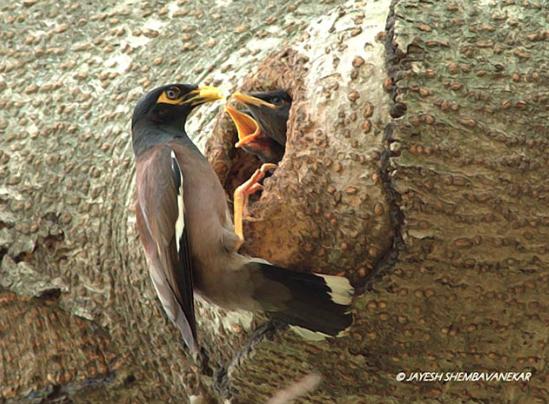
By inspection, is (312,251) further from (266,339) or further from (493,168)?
(493,168)

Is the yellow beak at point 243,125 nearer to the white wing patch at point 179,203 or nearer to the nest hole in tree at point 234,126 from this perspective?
the nest hole in tree at point 234,126

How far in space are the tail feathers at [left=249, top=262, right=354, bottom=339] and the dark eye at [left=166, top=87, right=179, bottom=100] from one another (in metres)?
0.70

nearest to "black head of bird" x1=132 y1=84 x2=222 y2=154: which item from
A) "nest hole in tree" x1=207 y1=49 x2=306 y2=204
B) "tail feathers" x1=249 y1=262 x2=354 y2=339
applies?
"nest hole in tree" x1=207 y1=49 x2=306 y2=204

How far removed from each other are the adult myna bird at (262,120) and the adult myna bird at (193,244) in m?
0.10

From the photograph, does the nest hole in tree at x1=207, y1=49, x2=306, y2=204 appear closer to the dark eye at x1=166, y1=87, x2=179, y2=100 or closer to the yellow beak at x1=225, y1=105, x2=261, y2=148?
the yellow beak at x1=225, y1=105, x2=261, y2=148

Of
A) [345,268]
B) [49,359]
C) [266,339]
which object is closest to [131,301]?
[49,359]

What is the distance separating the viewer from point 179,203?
3066 millimetres

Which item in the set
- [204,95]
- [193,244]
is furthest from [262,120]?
[193,244]

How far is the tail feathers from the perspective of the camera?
8.69ft

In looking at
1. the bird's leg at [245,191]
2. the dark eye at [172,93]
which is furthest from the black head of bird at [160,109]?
the bird's leg at [245,191]

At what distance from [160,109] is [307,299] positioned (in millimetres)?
906

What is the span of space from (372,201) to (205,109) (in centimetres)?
93

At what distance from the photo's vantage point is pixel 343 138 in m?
2.64

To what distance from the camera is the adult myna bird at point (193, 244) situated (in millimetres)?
2713
